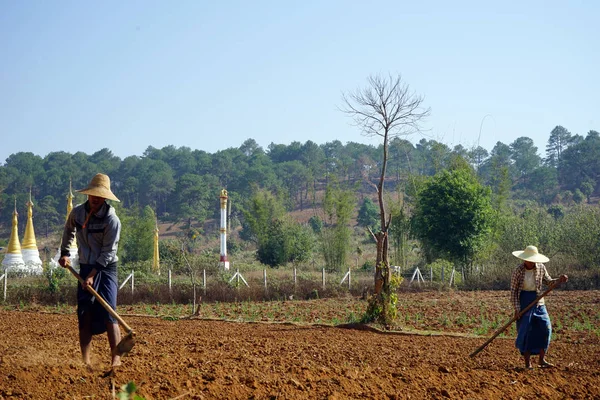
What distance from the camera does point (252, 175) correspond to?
8588cm

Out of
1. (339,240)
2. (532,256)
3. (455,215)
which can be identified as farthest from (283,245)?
(532,256)

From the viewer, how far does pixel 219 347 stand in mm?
→ 9641

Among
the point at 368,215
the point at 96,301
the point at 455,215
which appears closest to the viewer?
the point at 96,301

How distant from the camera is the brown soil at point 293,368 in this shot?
5578 mm

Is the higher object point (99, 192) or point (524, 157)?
point (524, 157)

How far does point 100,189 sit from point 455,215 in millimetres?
25331

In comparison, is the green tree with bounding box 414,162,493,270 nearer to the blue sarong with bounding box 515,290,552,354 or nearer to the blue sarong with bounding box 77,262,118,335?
the blue sarong with bounding box 515,290,552,354

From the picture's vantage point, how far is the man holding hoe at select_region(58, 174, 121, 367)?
6.62 metres

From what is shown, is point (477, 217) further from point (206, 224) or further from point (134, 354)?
point (206, 224)

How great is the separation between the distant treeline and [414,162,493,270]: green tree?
35.3 m

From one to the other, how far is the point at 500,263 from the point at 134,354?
86.7 ft

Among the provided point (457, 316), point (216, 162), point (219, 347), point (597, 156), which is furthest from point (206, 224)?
point (219, 347)

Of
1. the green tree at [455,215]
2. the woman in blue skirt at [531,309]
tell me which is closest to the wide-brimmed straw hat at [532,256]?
the woman in blue skirt at [531,309]

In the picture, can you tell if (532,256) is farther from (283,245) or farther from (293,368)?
(283,245)
